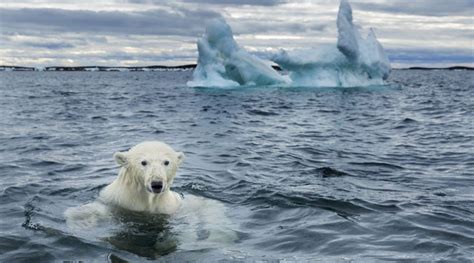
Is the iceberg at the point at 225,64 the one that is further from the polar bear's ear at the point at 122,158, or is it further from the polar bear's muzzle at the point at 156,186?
the polar bear's muzzle at the point at 156,186

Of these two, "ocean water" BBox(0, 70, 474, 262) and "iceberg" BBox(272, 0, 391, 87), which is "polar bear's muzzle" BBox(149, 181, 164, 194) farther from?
"iceberg" BBox(272, 0, 391, 87)

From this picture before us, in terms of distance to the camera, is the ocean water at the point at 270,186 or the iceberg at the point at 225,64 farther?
the iceberg at the point at 225,64

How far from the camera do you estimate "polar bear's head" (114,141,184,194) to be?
21.9 feet

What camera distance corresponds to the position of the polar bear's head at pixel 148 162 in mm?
6688

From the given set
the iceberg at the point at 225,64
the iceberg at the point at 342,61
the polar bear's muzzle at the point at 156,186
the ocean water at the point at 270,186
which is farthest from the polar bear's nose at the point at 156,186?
the iceberg at the point at 225,64

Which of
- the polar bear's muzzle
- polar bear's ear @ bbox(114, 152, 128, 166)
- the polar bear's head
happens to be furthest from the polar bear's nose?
polar bear's ear @ bbox(114, 152, 128, 166)

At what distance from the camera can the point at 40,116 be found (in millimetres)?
23453

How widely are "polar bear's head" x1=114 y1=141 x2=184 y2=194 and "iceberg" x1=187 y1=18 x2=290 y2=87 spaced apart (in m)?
34.2

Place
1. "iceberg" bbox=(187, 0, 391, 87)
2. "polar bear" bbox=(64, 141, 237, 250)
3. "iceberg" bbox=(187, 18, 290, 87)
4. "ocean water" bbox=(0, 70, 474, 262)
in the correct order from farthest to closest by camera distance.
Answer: "iceberg" bbox=(187, 18, 290, 87), "iceberg" bbox=(187, 0, 391, 87), "polar bear" bbox=(64, 141, 237, 250), "ocean water" bbox=(0, 70, 474, 262)

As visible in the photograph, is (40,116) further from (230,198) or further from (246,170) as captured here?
(230,198)

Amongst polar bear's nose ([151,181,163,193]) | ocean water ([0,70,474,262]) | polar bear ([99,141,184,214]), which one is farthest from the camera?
polar bear ([99,141,184,214])

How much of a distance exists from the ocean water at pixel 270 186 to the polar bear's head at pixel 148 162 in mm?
616

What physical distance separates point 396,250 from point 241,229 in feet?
6.31

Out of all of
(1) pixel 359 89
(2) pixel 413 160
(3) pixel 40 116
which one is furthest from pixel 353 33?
(2) pixel 413 160
